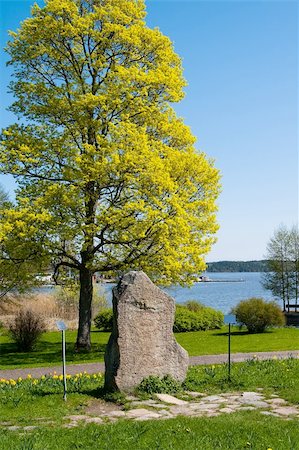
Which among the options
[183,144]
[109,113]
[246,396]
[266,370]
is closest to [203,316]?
[183,144]

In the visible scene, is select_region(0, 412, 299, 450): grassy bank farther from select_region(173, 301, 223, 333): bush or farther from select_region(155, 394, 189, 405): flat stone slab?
select_region(173, 301, 223, 333): bush

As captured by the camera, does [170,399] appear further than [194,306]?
No

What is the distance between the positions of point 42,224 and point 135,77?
5348mm

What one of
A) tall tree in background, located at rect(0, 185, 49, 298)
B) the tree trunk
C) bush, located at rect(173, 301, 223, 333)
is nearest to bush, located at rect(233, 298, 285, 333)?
bush, located at rect(173, 301, 223, 333)

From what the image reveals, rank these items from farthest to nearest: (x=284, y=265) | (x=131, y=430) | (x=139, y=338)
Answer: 1. (x=284, y=265)
2. (x=139, y=338)
3. (x=131, y=430)

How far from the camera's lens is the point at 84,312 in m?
19.0

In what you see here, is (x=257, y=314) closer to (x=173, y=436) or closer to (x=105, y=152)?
(x=105, y=152)

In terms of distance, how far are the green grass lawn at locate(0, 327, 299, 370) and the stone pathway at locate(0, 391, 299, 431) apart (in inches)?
295

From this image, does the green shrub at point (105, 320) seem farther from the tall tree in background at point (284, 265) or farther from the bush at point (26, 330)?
the tall tree in background at point (284, 265)

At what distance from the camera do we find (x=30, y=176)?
1848 centimetres

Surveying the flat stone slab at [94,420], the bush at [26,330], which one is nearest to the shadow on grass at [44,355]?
the bush at [26,330]

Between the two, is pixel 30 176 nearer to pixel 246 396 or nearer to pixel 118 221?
pixel 118 221

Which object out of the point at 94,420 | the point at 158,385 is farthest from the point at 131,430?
the point at 158,385

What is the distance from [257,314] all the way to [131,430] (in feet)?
63.8
